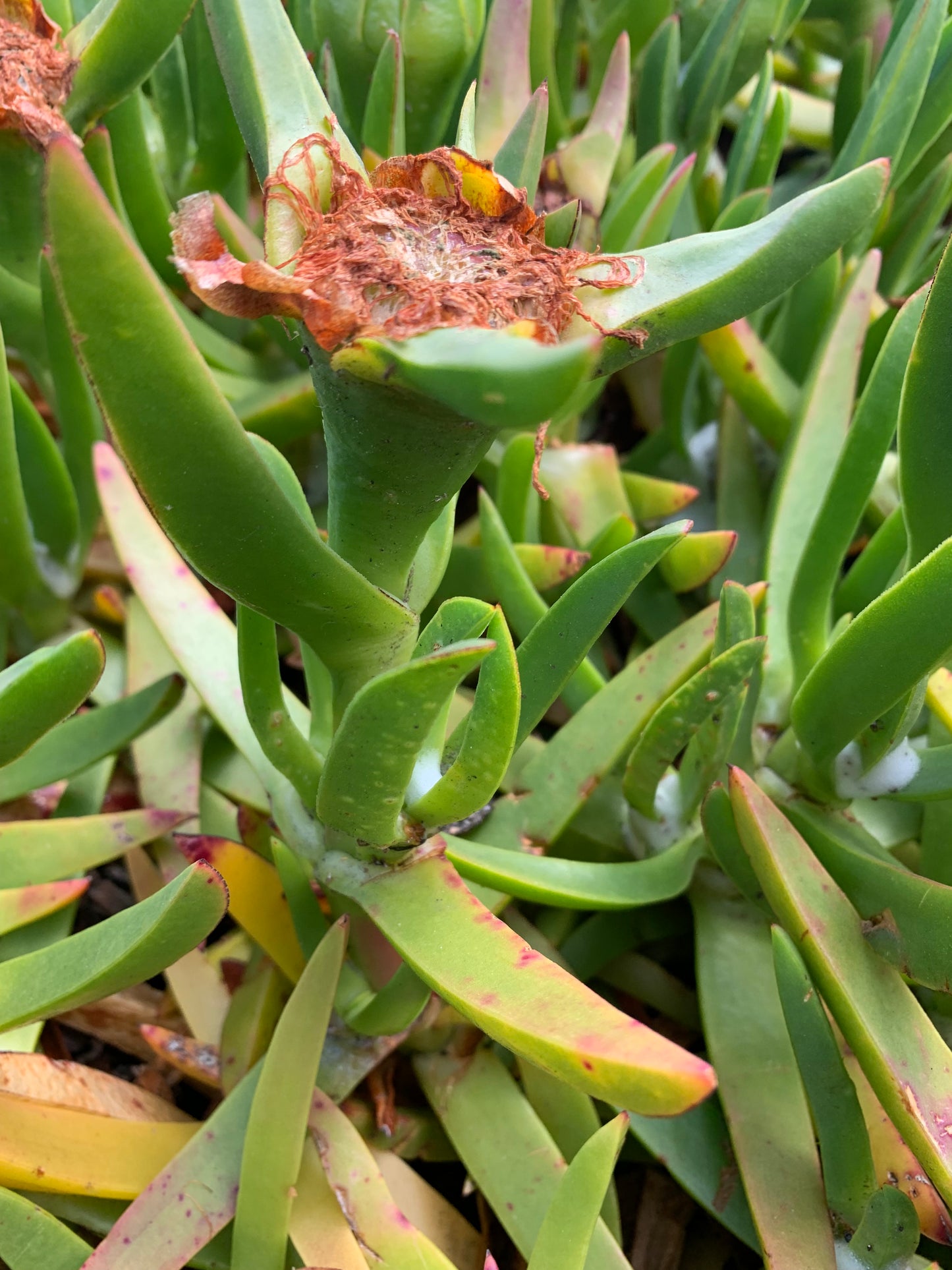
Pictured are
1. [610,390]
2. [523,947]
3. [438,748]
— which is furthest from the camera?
[610,390]

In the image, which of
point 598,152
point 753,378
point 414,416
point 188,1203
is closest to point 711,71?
point 598,152

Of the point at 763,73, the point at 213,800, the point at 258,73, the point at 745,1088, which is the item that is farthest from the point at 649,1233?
the point at 763,73

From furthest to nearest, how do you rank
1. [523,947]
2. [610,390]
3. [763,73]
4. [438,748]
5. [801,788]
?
1. [610,390]
2. [763,73]
3. [801,788]
4. [438,748]
5. [523,947]

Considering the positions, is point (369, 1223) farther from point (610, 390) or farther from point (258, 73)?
point (610, 390)

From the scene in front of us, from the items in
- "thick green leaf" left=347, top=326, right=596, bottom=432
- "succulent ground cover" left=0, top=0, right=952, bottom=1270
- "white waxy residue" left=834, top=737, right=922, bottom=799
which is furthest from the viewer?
"white waxy residue" left=834, top=737, right=922, bottom=799

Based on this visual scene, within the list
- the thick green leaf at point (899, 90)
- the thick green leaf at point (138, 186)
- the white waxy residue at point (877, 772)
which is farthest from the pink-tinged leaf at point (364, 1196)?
the thick green leaf at point (899, 90)

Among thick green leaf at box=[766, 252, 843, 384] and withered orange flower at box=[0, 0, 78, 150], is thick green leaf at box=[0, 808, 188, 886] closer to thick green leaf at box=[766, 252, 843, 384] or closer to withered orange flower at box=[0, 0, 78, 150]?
withered orange flower at box=[0, 0, 78, 150]

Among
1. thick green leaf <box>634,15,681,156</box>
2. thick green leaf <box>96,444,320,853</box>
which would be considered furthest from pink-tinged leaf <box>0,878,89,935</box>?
thick green leaf <box>634,15,681,156</box>
